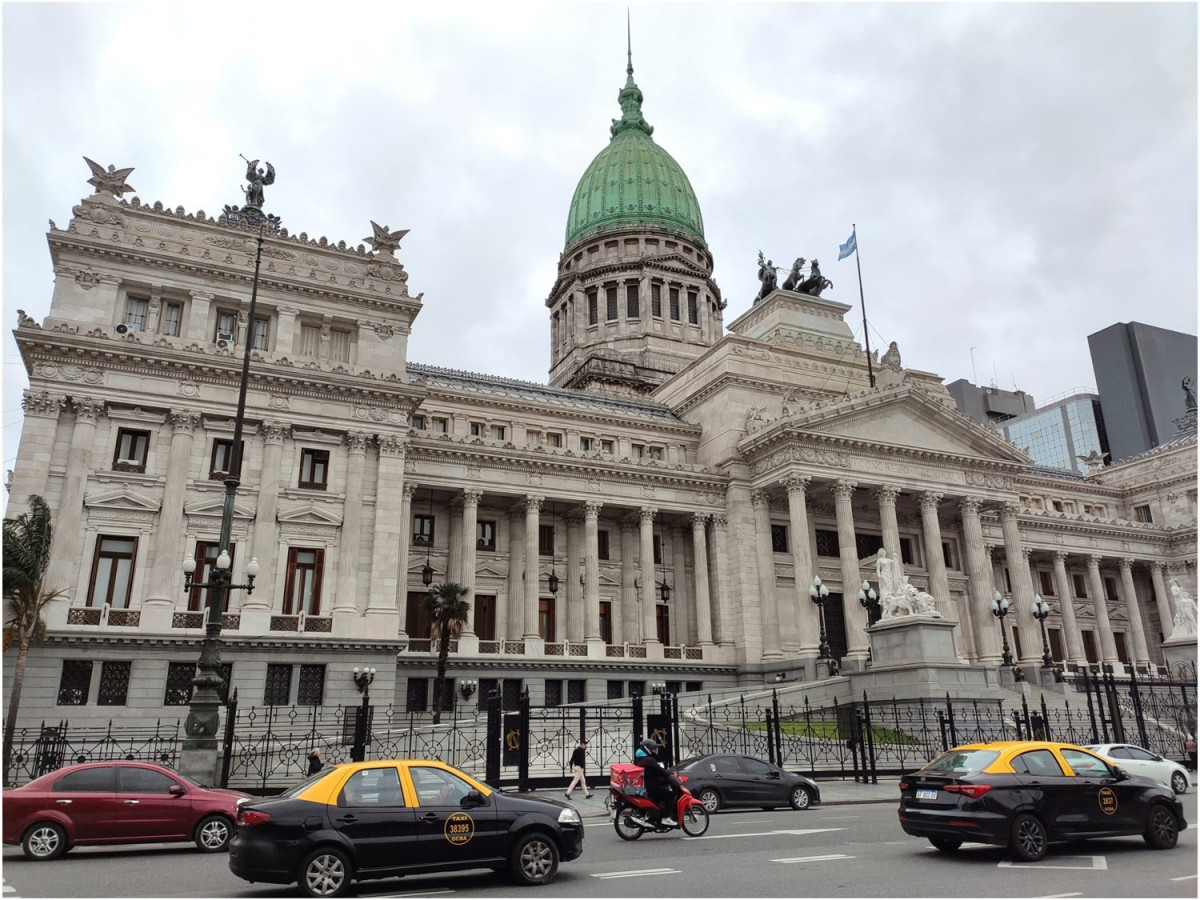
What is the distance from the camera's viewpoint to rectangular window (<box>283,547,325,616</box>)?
35.9m

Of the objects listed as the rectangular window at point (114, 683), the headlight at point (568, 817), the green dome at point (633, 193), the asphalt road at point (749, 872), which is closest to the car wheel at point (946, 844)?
the asphalt road at point (749, 872)

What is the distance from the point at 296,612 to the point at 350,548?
3.31 m

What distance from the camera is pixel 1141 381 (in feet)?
361

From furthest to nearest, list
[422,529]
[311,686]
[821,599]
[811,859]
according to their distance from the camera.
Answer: [422,529] → [821,599] → [311,686] → [811,859]

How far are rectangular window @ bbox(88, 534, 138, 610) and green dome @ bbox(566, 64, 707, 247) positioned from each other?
58.6 meters

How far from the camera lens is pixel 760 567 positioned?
4869 cm

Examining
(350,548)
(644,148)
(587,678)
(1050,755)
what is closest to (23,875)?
(1050,755)

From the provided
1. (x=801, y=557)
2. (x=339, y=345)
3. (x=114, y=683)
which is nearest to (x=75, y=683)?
(x=114, y=683)

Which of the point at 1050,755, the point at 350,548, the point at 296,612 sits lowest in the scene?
the point at 1050,755

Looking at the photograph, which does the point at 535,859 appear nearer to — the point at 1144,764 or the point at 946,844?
the point at 946,844

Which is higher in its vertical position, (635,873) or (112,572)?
(112,572)

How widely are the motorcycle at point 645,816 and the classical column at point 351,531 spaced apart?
23.3 meters

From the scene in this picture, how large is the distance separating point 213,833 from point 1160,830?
48.9 ft

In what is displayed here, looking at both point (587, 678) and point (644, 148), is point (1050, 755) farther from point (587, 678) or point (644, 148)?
point (644, 148)
